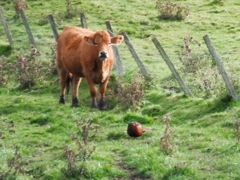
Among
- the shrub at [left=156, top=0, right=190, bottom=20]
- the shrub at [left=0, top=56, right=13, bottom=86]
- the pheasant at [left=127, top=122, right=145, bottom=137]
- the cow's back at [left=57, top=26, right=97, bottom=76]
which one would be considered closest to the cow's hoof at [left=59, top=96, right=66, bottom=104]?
the cow's back at [left=57, top=26, right=97, bottom=76]

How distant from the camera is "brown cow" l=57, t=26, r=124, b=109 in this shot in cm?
1623

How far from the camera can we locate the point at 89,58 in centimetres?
1644

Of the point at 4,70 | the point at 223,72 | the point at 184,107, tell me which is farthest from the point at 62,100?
the point at 223,72

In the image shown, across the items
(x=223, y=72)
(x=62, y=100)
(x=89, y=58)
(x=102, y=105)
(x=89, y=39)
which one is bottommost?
(x=62, y=100)

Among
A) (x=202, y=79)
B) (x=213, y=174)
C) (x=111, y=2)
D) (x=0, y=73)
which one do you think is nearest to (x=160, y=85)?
(x=202, y=79)

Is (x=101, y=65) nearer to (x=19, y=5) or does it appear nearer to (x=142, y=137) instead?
(x=142, y=137)

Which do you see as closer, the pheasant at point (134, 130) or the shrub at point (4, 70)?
the pheasant at point (134, 130)

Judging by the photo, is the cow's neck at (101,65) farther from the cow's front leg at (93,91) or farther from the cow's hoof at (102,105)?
the cow's hoof at (102,105)

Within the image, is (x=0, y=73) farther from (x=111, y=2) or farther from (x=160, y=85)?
(x=111, y=2)

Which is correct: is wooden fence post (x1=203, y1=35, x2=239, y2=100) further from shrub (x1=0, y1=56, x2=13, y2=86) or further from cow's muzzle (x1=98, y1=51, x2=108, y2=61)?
shrub (x1=0, y1=56, x2=13, y2=86)

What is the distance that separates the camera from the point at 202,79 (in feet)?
53.7

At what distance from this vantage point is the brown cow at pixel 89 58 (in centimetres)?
1623

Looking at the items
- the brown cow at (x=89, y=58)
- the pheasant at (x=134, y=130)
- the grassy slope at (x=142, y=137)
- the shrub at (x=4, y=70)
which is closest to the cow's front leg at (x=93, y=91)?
the brown cow at (x=89, y=58)

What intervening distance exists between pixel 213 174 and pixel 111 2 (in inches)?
960
